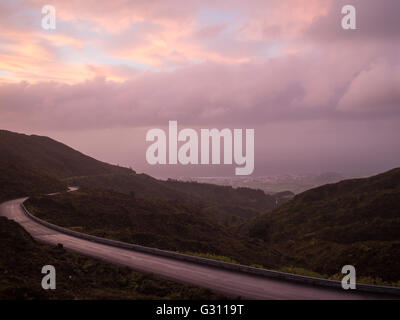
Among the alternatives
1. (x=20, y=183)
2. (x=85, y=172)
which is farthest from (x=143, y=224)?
(x=85, y=172)

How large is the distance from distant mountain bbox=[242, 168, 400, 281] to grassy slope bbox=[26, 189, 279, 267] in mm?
8604

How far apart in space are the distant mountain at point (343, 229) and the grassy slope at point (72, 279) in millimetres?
29045

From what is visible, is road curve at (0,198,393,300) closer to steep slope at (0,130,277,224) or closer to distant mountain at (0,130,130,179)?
steep slope at (0,130,277,224)

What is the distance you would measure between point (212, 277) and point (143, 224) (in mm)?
37475

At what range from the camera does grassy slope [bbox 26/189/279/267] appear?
146 feet

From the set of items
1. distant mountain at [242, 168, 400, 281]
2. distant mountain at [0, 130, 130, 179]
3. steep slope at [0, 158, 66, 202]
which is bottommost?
distant mountain at [242, 168, 400, 281]

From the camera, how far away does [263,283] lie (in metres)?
20.1

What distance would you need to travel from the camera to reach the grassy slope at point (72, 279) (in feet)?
55.4

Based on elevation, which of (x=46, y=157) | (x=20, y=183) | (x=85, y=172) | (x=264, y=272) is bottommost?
(x=264, y=272)

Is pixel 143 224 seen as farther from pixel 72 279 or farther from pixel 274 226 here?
pixel 274 226

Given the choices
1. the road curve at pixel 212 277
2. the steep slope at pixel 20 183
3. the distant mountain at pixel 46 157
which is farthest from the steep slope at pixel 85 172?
the road curve at pixel 212 277

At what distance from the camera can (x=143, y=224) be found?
57.3 metres

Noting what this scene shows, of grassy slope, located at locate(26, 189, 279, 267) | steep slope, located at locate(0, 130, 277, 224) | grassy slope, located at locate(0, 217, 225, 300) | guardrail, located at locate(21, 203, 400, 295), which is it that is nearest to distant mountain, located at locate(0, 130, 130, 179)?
steep slope, located at locate(0, 130, 277, 224)
